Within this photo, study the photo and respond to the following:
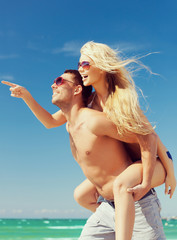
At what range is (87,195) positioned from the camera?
12.2 ft

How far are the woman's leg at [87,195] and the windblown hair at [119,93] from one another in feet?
2.80

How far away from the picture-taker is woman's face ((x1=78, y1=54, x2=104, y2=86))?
3.39 metres

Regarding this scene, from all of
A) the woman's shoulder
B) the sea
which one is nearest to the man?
the woman's shoulder

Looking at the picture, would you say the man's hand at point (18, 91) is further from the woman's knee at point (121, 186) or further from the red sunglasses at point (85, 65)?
the woman's knee at point (121, 186)

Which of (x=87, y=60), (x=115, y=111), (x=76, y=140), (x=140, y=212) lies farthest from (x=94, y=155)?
(x=87, y=60)

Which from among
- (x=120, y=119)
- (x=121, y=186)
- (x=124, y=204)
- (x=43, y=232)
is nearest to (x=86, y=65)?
(x=120, y=119)

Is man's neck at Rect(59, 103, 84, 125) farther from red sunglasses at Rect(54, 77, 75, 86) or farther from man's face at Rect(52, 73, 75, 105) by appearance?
red sunglasses at Rect(54, 77, 75, 86)

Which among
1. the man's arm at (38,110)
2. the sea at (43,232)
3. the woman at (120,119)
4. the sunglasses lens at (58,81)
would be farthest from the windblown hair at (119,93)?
the sea at (43,232)

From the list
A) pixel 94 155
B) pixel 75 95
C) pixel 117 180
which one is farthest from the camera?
pixel 75 95

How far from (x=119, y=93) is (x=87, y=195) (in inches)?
44.8

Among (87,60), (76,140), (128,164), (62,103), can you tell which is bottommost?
(128,164)

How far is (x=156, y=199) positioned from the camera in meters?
3.42

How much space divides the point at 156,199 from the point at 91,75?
1.32 metres

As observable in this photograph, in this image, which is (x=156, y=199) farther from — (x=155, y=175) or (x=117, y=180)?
(x=117, y=180)
